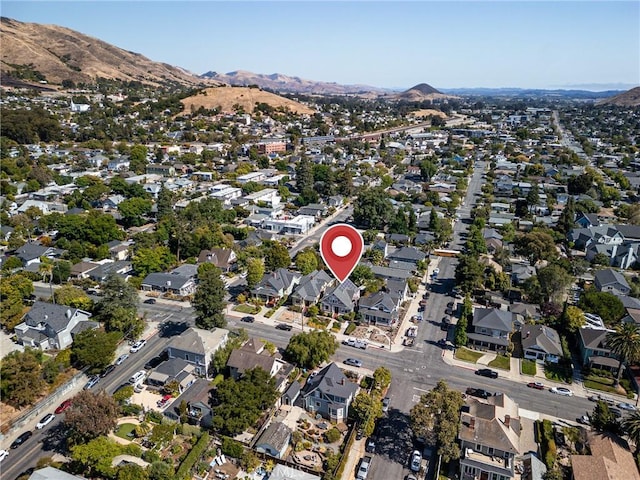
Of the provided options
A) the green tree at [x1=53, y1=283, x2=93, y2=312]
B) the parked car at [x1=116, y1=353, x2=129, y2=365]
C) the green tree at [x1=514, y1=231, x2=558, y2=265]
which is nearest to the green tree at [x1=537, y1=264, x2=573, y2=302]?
the green tree at [x1=514, y1=231, x2=558, y2=265]

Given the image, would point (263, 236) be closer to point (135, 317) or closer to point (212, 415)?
point (135, 317)

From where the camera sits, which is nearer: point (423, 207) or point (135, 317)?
point (135, 317)

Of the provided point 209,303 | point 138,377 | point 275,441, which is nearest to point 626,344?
point 275,441

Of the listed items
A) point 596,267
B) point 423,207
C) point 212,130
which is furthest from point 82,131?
point 596,267

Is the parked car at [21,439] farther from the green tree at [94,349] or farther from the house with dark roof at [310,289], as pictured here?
the house with dark roof at [310,289]

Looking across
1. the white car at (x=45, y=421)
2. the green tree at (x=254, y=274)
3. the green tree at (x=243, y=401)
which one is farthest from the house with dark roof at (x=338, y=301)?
the white car at (x=45, y=421)

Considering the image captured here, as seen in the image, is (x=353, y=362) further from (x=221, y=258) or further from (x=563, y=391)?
(x=221, y=258)
